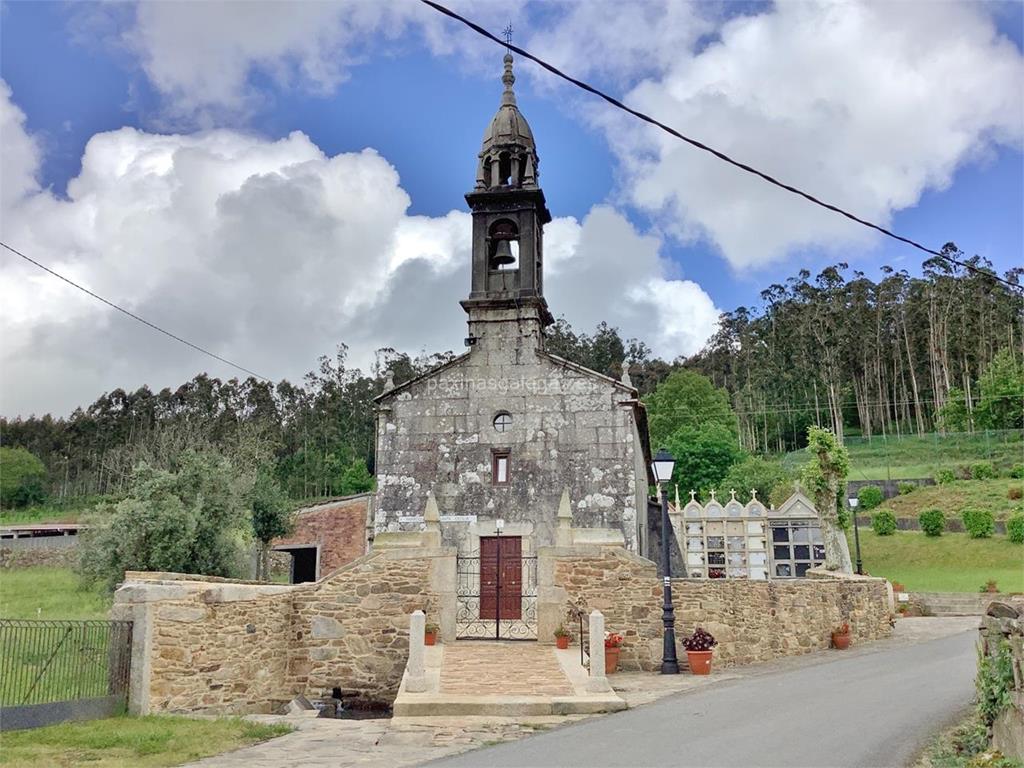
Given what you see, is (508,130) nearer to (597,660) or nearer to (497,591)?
(497,591)

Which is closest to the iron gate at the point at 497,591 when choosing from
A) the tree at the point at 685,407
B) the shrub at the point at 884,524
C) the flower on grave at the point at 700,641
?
the flower on grave at the point at 700,641

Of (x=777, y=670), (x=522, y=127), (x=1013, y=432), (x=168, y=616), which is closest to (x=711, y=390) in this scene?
(x=1013, y=432)

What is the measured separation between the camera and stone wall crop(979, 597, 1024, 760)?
652 centimetres

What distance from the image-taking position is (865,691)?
36.8ft

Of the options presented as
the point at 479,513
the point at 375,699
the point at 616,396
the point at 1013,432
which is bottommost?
the point at 375,699

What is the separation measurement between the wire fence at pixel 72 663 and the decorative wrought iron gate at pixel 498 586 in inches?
297

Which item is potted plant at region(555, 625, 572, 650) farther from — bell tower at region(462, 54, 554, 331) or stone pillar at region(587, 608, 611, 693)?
bell tower at region(462, 54, 554, 331)

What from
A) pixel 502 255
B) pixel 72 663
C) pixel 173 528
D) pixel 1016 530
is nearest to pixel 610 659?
pixel 72 663

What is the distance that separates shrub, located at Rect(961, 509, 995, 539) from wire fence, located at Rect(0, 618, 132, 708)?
34503 mm

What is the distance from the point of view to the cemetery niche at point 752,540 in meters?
30.8

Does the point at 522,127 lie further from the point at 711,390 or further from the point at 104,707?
the point at 711,390

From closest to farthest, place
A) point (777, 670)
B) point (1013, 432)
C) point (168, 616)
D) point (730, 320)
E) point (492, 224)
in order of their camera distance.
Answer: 1. point (168, 616)
2. point (777, 670)
3. point (492, 224)
4. point (1013, 432)
5. point (730, 320)

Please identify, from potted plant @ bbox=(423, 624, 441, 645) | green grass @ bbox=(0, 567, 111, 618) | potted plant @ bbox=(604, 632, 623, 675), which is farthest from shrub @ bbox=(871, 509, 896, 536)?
green grass @ bbox=(0, 567, 111, 618)

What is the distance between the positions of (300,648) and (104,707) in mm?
3898
